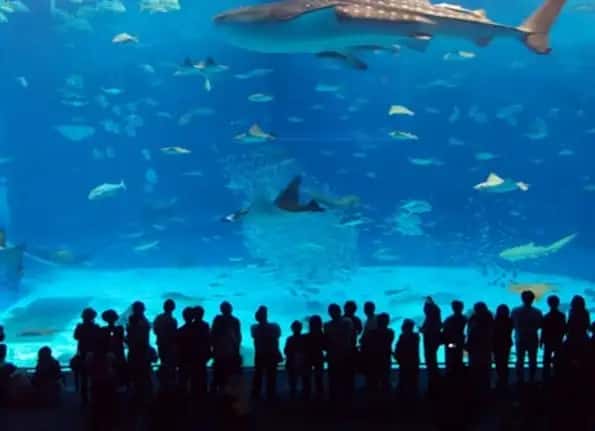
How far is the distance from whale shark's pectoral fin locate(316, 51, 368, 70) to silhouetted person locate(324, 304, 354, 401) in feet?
8.41

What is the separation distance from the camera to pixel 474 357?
16.5 ft

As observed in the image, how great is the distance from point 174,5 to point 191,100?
6.99 m

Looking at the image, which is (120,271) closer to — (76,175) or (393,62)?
(76,175)

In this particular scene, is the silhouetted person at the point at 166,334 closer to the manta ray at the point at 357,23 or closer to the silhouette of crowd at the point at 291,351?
the silhouette of crowd at the point at 291,351

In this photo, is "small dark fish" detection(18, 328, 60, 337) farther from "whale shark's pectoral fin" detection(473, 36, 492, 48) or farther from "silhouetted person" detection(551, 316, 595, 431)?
"silhouetted person" detection(551, 316, 595, 431)

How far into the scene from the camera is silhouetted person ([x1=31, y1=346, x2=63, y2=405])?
186 inches

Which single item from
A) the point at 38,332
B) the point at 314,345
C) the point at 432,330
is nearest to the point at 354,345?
the point at 314,345

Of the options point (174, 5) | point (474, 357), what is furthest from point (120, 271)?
point (474, 357)

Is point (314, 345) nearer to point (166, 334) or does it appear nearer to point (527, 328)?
point (166, 334)

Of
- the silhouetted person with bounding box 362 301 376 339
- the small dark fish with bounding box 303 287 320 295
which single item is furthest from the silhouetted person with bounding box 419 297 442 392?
the small dark fish with bounding box 303 287 320 295

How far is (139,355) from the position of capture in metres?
4.90

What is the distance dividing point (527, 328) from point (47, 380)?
353 centimetres

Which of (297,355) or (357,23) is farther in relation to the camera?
(357,23)

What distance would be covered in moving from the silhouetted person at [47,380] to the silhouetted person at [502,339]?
320cm
